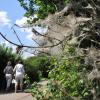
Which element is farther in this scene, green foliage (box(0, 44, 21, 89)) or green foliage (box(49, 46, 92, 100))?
green foliage (box(0, 44, 21, 89))

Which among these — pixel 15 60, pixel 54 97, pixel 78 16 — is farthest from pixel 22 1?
pixel 78 16

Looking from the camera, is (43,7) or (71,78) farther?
(43,7)

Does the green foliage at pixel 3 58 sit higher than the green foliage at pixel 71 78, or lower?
higher

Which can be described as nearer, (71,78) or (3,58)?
(71,78)

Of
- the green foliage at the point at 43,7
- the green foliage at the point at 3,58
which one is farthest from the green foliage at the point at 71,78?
the green foliage at the point at 3,58

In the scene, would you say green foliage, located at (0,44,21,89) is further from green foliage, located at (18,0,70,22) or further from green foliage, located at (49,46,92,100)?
green foliage, located at (49,46,92,100)

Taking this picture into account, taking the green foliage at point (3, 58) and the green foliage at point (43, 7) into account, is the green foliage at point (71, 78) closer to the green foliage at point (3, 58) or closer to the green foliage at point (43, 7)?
the green foliage at point (43, 7)

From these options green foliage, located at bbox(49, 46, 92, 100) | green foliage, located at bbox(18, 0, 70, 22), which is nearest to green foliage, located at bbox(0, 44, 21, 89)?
green foliage, located at bbox(18, 0, 70, 22)

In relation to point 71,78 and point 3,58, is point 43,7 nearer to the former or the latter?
point 3,58

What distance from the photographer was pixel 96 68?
8.57 metres

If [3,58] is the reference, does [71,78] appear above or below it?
below

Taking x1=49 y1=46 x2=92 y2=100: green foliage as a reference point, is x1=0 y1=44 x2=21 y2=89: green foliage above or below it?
above

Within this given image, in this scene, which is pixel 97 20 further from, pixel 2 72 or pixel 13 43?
pixel 2 72

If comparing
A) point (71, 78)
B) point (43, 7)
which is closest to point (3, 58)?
point (43, 7)
